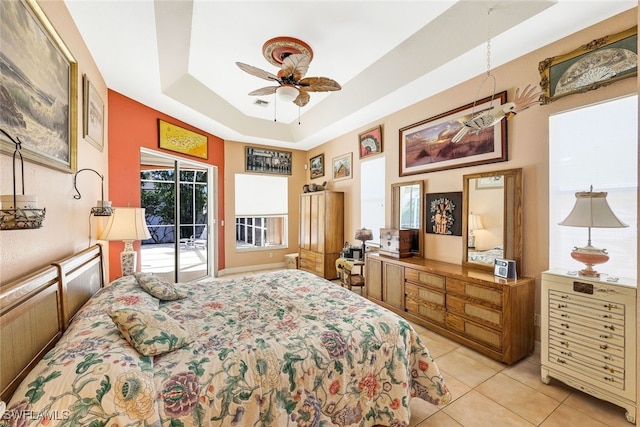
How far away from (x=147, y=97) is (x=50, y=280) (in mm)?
2929

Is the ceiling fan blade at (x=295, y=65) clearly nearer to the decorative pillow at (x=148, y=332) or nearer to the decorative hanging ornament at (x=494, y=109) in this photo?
the decorative hanging ornament at (x=494, y=109)

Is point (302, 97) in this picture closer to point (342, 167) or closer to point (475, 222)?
point (342, 167)

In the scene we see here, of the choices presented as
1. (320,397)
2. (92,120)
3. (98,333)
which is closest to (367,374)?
(320,397)

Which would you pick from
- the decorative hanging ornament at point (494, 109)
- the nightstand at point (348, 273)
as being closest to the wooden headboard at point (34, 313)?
the nightstand at point (348, 273)

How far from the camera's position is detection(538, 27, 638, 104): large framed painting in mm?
1958

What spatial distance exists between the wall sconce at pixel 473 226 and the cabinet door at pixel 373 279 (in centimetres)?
114

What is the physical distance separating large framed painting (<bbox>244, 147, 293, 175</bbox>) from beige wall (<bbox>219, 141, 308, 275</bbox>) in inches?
4.2

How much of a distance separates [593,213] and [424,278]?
155cm

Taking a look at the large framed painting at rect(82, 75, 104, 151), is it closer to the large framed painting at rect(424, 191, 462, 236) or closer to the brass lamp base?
the large framed painting at rect(424, 191, 462, 236)

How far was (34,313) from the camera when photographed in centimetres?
121

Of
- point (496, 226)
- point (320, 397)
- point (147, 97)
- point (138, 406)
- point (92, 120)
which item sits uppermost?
point (147, 97)

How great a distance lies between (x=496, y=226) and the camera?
2.76 metres

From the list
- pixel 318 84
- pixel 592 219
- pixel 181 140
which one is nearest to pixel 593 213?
pixel 592 219

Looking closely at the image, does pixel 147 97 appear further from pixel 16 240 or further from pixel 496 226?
pixel 496 226
